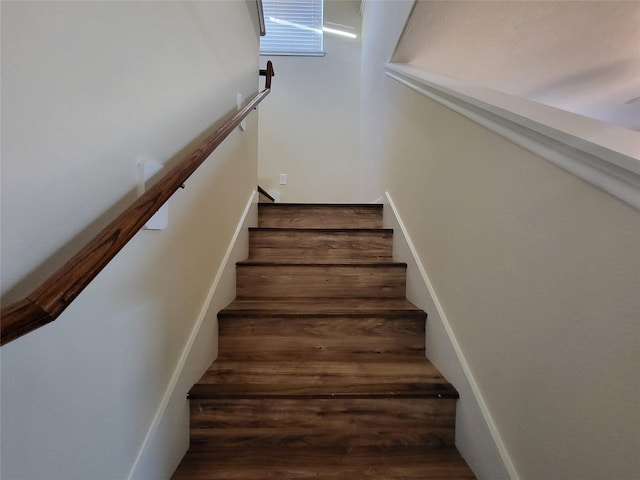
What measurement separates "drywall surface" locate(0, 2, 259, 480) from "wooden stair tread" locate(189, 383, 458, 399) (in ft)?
0.34

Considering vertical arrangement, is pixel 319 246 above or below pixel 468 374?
above

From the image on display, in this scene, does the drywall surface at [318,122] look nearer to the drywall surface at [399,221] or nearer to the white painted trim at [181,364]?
the drywall surface at [399,221]

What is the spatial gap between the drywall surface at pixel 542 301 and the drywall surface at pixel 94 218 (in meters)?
0.95

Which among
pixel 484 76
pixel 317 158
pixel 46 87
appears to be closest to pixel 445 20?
pixel 484 76

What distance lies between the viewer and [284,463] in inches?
39.9

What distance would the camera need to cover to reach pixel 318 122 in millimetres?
3604

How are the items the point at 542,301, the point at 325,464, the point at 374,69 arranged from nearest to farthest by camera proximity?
the point at 542,301
the point at 325,464
the point at 374,69

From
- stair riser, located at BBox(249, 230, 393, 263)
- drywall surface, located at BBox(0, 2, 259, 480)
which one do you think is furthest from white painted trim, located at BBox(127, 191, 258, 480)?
stair riser, located at BBox(249, 230, 393, 263)

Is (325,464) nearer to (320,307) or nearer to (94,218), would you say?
(320,307)

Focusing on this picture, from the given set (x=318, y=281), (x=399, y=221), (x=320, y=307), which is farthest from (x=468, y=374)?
(x=399, y=221)

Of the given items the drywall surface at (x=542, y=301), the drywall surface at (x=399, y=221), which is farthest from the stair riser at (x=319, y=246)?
the drywall surface at (x=542, y=301)

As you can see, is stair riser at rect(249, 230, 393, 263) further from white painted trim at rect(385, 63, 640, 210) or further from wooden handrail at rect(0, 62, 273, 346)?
wooden handrail at rect(0, 62, 273, 346)

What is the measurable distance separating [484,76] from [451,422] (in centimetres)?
193

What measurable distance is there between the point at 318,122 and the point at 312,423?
3.17 m
